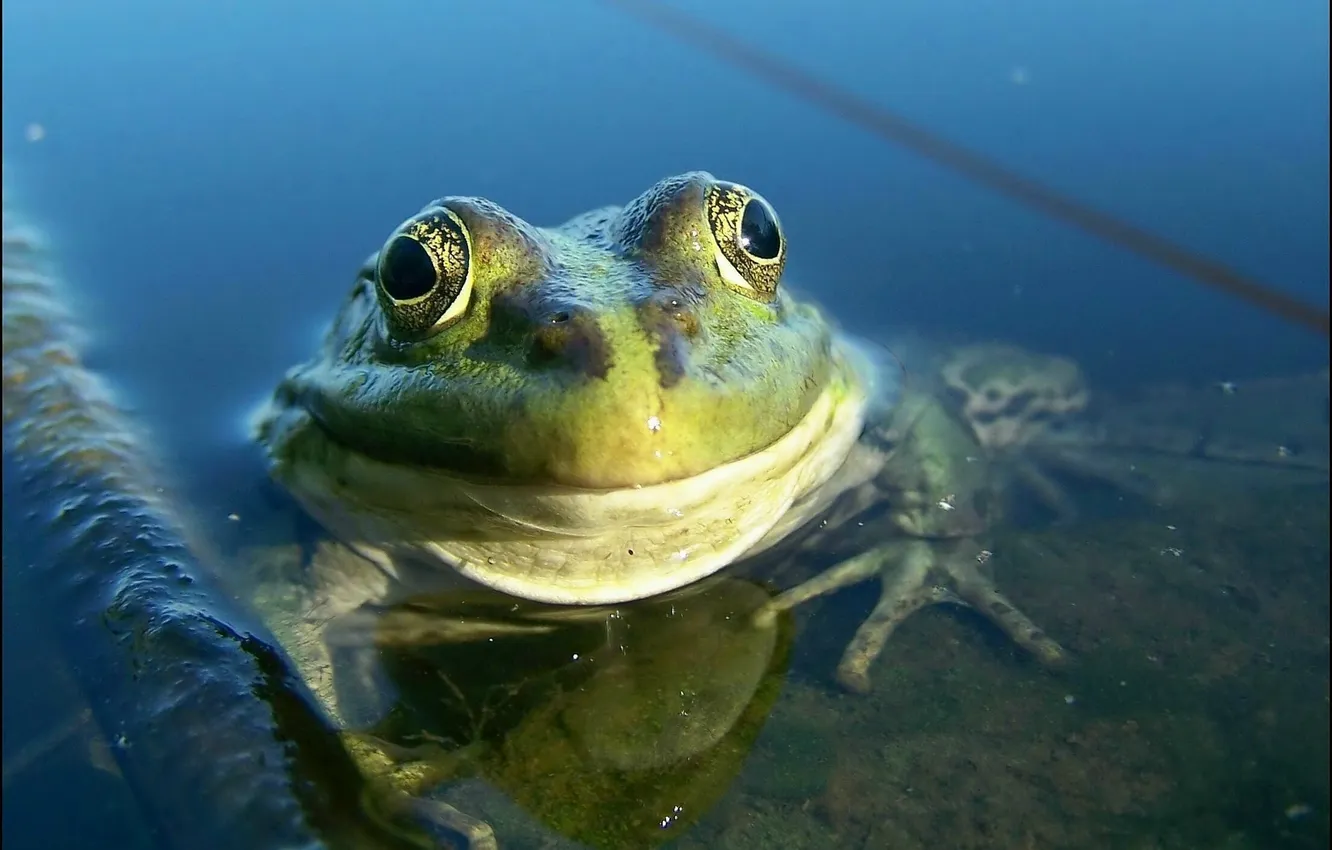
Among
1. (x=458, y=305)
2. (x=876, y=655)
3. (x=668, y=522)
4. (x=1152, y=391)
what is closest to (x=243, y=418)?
(x=458, y=305)

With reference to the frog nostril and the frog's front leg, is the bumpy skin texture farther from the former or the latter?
the frog's front leg

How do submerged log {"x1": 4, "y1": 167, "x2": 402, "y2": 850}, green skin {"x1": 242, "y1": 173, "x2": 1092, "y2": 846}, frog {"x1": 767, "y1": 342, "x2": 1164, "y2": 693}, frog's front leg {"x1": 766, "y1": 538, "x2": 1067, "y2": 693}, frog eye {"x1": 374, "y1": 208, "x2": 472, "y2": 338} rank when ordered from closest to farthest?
submerged log {"x1": 4, "y1": 167, "x2": 402, "y2": 850}, green skin {"x1": 242, "y1": 173, "x2": 1092, "y2": 846}, frog eye {"x1": 374, "y1": 208, "x2": 472, "y2": 338}, frog's front leg {"x1": 766, "y1": 538, "x2": 1067, "y2": 693}, frog {"x1": 767, "y1": 342, "x2": 1164, "y2": 693}

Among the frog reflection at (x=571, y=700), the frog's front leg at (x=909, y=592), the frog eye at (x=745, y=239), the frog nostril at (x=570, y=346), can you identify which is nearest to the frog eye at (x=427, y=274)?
the frog nostril at (x=570, y=346)

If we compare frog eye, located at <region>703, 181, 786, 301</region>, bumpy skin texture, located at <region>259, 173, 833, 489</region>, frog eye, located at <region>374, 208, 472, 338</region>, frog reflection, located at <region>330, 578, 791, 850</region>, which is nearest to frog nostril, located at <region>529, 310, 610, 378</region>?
bumpy skin texture, located at <region>259, 173, 833, 489</region>

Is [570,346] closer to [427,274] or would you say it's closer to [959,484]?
[427,274]

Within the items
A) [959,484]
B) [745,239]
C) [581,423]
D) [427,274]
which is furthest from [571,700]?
[959,484]

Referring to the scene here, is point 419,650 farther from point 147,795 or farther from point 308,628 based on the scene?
point 147,795

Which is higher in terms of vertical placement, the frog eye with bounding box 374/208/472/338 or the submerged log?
the frog eye with bounding box 374/208/472/338

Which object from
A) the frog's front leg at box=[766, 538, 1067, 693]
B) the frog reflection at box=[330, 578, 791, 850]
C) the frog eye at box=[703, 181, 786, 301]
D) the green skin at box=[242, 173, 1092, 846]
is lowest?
the frog reflection at box=[330, 578, 791, 850]
